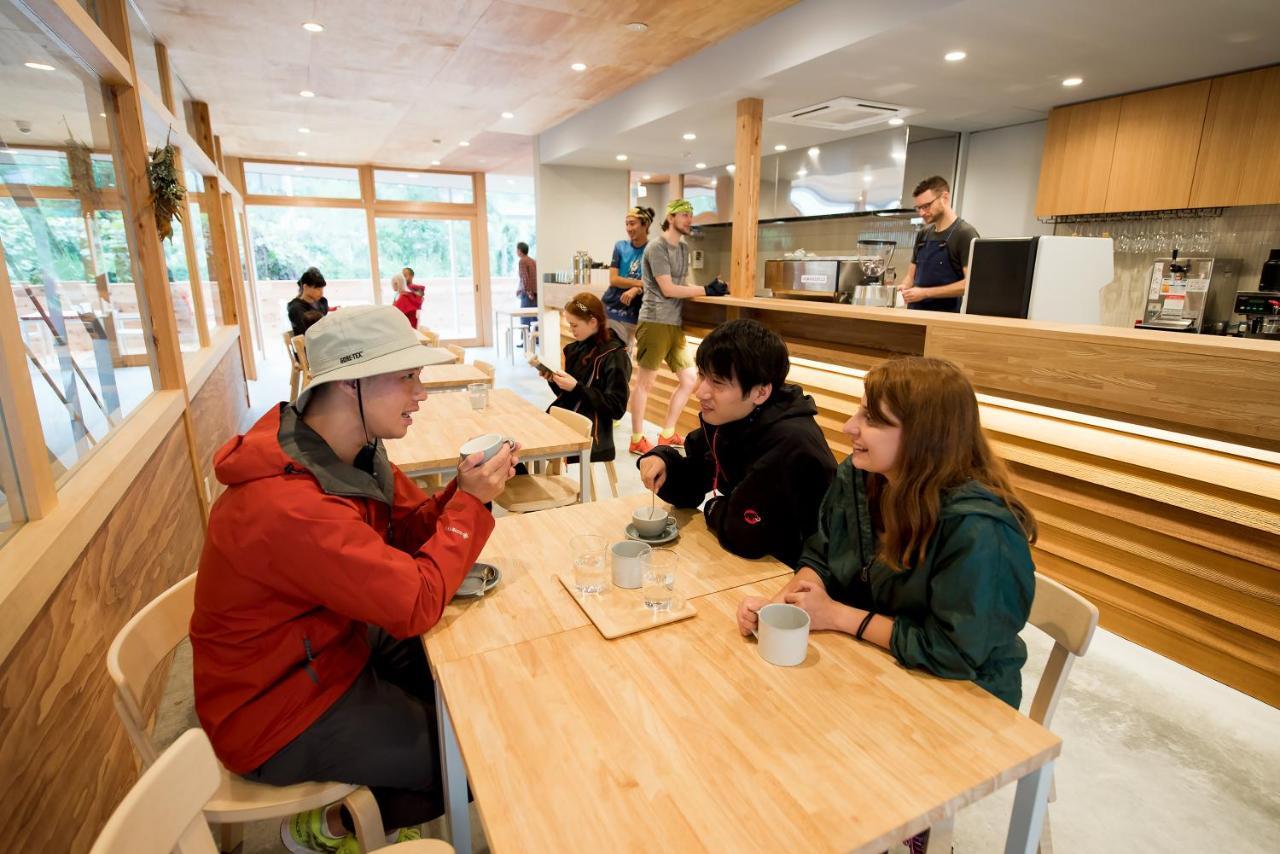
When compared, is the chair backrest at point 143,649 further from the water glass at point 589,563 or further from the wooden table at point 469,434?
the wooden table at point 469,434

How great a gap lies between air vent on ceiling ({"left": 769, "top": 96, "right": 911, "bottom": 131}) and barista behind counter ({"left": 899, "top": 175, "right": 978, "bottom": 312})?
0.99 m

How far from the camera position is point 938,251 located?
449 cm

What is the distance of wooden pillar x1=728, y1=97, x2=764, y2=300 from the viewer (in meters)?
4.90

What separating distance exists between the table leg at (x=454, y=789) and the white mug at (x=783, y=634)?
626mm

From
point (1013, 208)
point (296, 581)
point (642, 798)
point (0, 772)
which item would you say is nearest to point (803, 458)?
point (642, 798)

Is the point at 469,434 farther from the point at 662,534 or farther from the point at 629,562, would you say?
the point at 629,562

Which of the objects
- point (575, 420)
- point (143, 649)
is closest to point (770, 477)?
point (143, 649)

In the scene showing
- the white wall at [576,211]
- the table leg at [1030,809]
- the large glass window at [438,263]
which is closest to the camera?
the table leg at [1030,809]

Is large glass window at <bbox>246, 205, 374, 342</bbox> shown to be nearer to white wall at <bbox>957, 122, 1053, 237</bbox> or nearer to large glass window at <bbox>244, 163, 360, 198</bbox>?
large glass window at <bbox>244, 163, 360, 198</bbox>

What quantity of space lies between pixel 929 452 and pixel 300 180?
11900mm

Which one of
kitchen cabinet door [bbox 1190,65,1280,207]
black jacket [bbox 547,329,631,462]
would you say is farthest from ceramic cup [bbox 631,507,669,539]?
kitchen cabinet door [bbox 1190,65,1280,207]

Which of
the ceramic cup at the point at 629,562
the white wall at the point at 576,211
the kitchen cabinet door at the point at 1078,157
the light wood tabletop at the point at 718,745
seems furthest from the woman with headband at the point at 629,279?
the light wood tabletop at the point at 718,745

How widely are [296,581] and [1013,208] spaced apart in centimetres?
646

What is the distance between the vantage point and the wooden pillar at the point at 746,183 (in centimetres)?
490
